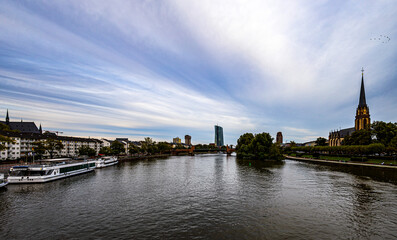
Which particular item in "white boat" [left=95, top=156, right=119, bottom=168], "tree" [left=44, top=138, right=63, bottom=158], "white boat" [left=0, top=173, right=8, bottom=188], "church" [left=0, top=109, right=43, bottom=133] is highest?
"church" [left=0, top=109, right=43, bottom=133]

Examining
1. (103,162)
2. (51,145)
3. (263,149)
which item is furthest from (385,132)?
(51,145)

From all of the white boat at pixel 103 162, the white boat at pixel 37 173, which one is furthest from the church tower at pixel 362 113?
the white boat at pixel 37 173

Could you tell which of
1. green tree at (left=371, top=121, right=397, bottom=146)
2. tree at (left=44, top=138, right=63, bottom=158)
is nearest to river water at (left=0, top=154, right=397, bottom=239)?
tree at (left=44, top=138, right=63, bottom=158)

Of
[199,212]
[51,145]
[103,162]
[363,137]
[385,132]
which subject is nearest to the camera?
[199,212]

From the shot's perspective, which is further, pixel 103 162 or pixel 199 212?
pixel 103 162

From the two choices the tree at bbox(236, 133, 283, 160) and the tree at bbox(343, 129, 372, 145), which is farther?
the tree at bbox(236, 133, 283, 160)

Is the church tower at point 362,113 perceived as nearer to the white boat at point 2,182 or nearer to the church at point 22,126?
the white boat at point 2,182

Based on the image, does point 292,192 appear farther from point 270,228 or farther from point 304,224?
point 270,228

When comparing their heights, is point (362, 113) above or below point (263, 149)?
above

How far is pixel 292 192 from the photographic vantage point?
44312mm

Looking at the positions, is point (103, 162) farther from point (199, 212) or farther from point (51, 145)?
point (199, 212)

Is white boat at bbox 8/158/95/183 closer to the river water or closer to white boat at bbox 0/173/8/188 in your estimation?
white boat at bbox 0/173/8/188

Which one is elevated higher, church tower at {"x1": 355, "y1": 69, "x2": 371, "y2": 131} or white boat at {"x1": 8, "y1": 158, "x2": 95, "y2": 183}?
church tower at {"x1": 355, "y1": 69, "x2": 371, "y2": 131}

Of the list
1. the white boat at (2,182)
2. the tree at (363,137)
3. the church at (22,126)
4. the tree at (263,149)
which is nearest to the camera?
the white boat at (2,182)
